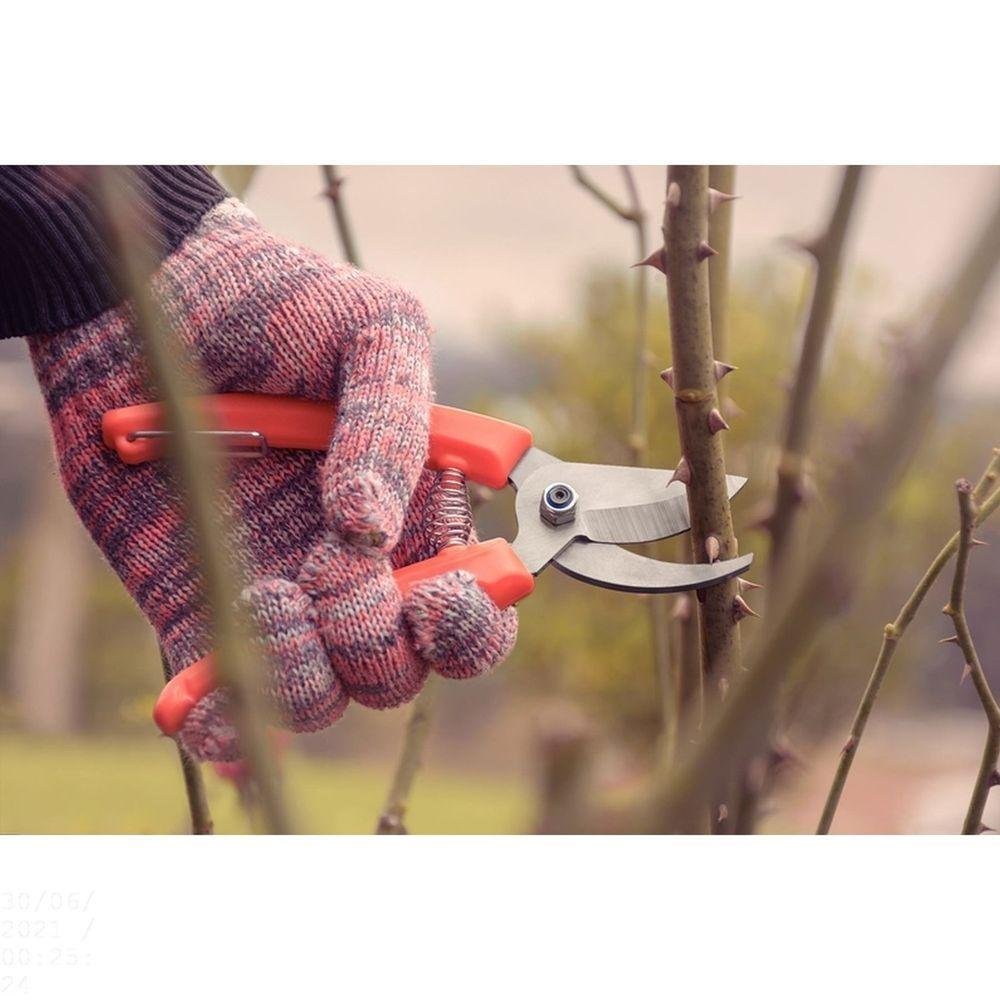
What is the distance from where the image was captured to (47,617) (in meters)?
0.83

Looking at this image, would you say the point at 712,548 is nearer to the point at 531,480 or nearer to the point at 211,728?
the point at 531,480

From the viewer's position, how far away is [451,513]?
524 millimetres

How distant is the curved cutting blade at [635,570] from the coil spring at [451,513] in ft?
0.15

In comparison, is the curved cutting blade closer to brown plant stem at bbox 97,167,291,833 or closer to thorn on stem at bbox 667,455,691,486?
thorn on stem at bbox 667,455,691,486

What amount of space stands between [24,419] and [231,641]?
556mm

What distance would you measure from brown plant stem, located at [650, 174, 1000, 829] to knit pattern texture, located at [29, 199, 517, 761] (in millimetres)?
249

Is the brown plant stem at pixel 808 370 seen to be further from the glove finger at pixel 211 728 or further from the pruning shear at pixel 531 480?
the glove finger at pixel 211 728

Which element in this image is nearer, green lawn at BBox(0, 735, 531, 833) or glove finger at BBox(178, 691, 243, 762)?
glove finger at BBox(178, 691, 243, 762)

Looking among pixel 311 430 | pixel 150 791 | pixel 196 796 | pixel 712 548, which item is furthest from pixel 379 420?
pixel 150 791

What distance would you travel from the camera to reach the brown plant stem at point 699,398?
18.3 inches

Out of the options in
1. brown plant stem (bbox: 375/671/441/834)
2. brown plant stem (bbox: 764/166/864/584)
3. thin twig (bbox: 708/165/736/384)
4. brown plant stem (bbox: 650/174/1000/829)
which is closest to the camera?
brown plant stem (bbox: 650/174/1000/829)

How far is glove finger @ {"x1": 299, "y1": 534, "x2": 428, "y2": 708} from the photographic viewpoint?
0.46 m

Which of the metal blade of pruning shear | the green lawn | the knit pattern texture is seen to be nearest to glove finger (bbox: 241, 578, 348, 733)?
the knit pattern texture

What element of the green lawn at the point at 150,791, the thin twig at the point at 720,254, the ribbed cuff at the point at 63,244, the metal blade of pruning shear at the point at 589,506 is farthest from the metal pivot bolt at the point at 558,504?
the green lawn at the point at 150,791
